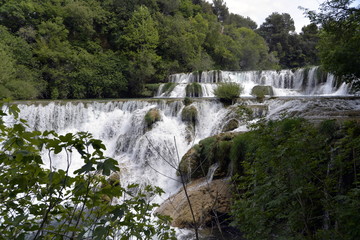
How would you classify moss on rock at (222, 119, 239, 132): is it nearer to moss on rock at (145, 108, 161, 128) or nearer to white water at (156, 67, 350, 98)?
moss on rock at (145, 108, 161, 128)

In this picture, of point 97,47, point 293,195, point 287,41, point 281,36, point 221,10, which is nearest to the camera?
point 293,195

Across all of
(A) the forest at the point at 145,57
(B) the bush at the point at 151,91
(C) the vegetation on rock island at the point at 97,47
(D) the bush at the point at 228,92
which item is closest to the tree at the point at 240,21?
(A) the forest at the point at 145,57

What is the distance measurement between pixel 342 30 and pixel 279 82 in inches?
501

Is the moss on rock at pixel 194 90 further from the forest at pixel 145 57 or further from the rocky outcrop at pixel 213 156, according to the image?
the rocky outcrop at pixel 213 156

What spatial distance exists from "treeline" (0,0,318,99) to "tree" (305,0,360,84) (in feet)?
47.3

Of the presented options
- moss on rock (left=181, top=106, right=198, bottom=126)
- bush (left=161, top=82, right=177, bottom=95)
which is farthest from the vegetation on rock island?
moss on rock (left=181, top=106, right=198, bottom=126)

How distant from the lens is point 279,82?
17844 mm

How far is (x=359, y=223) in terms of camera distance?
1.88 meters

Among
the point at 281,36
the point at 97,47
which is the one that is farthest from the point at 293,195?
the point at 281,36

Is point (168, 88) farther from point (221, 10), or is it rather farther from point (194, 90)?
point (221, 10)

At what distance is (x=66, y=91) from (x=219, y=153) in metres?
15.3

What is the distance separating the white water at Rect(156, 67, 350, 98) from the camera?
14.5m

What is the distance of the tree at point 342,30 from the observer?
519cm

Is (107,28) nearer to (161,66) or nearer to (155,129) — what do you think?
(161,66)
